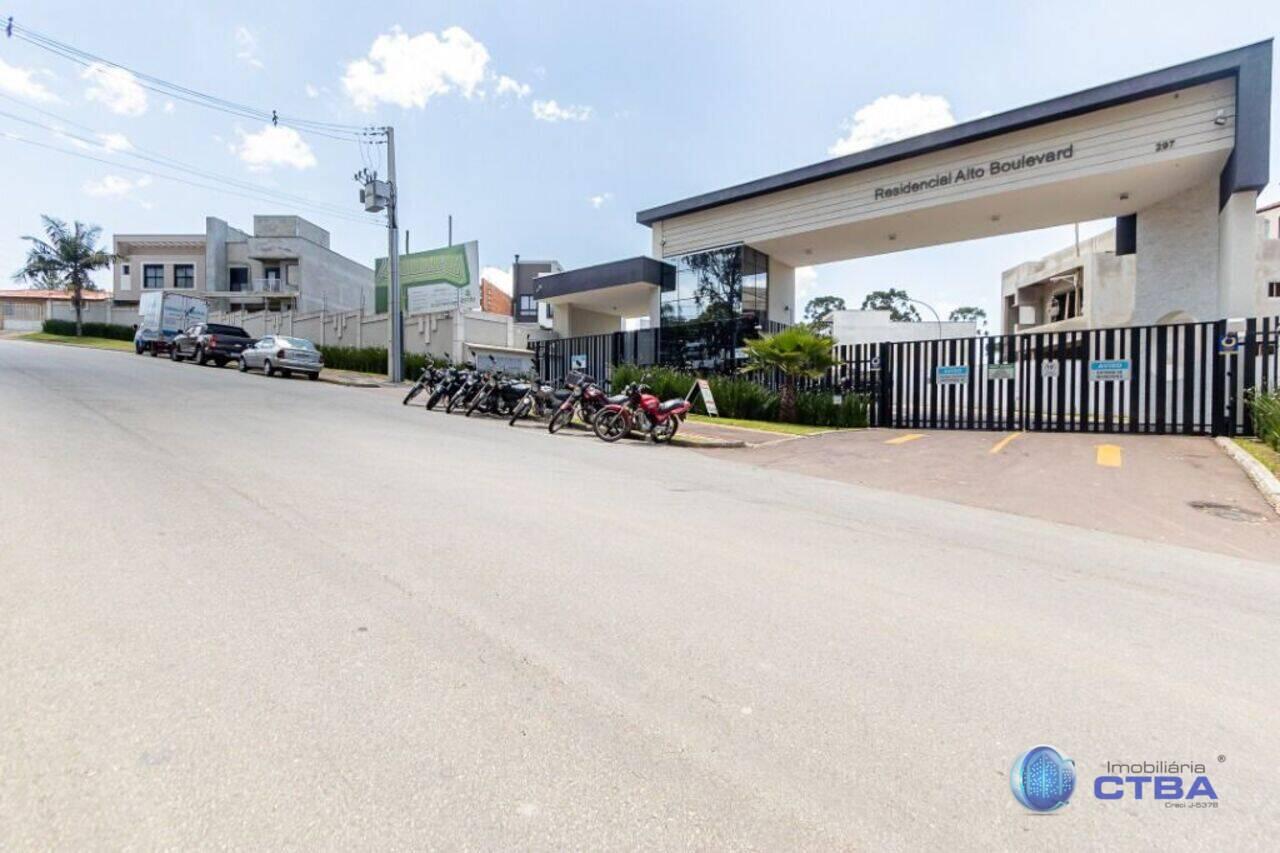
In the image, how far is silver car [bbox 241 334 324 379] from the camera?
24.0 meters

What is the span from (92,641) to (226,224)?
190ft

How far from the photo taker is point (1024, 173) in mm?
15914

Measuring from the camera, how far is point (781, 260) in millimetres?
23500

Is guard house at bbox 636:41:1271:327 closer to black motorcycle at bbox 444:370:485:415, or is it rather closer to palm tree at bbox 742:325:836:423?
palm tree at bbox 742:325:836:423

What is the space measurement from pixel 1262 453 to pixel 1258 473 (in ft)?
7.07

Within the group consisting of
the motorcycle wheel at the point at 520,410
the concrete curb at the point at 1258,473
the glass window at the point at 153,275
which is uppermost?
the glass window at the point at 153,275

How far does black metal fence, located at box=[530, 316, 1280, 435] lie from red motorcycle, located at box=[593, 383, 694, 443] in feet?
19.8

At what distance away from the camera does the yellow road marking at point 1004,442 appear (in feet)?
40.0

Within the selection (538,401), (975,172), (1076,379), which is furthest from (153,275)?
(1076,379)

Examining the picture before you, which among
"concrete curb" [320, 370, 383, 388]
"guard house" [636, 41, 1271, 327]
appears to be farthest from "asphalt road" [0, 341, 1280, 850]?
"concrete curb" [320, 370, 383, 388]

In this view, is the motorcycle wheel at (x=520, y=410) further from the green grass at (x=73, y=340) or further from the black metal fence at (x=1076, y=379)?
the green grass at (x=73, y=340)

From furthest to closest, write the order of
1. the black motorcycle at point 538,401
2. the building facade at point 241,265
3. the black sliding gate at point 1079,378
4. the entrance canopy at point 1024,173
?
the building facade at point 241,265, the black motorcycle at point 538,401, the entrance canopy at point 1024,173, the black sliding gate at point 1079,378

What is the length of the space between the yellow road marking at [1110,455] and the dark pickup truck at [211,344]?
30.2 meters

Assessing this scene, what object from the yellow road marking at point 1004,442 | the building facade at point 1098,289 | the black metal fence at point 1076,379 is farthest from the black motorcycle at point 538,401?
the building facade at point 1098,289
